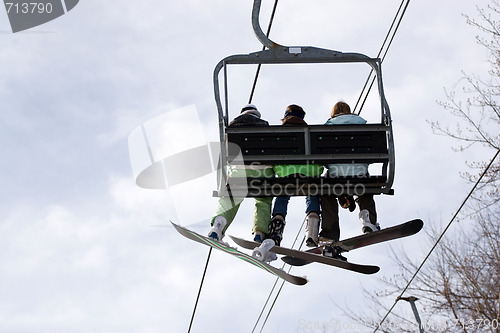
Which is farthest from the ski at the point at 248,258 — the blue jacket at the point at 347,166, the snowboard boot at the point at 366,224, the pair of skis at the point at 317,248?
the blue jacket at the point at 347,166

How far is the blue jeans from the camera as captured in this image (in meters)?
7.82

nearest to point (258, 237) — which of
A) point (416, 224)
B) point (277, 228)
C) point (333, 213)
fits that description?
point (277, 228)

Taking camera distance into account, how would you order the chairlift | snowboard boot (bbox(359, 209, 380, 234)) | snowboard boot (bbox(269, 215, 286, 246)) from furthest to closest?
snowboard boot (bbox(359, 209, 380, 234)) → snowboard boot (bbox(269, 215, 286, 246)) → the chairlift

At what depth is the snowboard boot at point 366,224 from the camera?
7.87 metres

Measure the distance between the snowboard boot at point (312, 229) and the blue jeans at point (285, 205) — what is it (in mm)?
49

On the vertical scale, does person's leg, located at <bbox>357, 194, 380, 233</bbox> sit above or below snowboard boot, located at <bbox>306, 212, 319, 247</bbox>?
above

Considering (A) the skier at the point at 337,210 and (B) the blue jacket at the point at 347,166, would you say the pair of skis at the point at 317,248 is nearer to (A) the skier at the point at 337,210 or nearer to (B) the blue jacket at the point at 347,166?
(A) the skier at the point at 337,210

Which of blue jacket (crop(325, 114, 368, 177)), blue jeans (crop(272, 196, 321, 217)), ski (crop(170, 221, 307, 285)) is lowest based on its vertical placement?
ski (crop(170, 221, 307, 285))

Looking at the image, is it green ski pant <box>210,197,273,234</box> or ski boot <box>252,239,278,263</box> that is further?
green ski pant <box>210,197,273,234</box>

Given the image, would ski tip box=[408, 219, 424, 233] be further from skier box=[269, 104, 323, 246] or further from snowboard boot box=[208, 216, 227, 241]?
snowboard boot box=[208, 216, 227, 241]

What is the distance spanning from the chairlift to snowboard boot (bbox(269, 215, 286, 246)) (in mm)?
383

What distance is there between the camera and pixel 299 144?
7.38m

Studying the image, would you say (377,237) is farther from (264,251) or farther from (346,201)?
(264,251)

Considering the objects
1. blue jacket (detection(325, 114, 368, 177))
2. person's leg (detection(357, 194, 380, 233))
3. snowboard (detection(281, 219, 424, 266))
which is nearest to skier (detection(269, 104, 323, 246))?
blue jacket (detection(325, 114, 368, 177))
